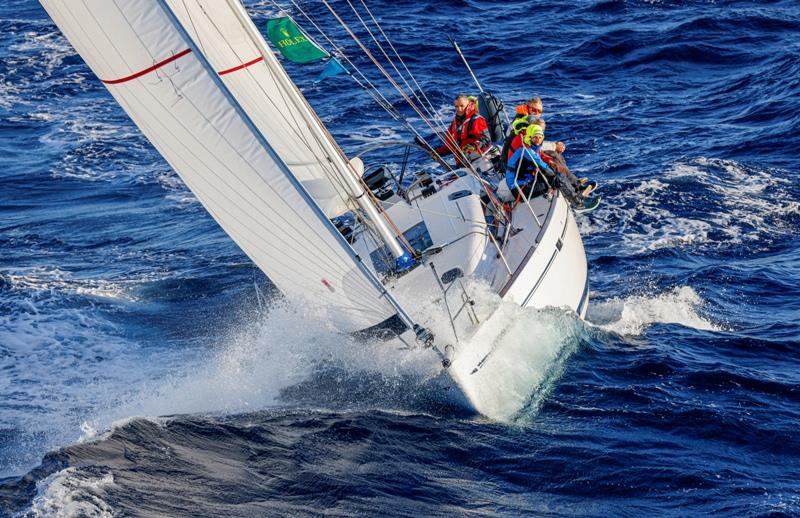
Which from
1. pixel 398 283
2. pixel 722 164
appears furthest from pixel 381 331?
pixel 722 164

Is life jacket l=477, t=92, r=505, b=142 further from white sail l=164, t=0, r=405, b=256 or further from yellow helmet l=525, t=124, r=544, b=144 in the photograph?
white sail l=164, t=0, r=405, b=256

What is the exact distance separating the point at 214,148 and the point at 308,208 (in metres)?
1.00

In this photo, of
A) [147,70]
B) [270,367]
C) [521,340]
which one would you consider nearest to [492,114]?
[521,340]

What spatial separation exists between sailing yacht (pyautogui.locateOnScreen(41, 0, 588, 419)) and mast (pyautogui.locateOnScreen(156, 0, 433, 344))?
12mm

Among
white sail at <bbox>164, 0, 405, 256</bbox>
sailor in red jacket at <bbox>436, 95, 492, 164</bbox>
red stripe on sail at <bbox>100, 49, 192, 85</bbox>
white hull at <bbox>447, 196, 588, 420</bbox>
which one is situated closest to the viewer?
red stripe on sail at <bbox>100, 49, 192, 85</bbox>

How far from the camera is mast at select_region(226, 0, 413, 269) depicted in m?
10.0

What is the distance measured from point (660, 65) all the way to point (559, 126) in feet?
11.8

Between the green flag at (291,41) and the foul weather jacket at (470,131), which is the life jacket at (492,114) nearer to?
the foul weather jacket at (470,131)

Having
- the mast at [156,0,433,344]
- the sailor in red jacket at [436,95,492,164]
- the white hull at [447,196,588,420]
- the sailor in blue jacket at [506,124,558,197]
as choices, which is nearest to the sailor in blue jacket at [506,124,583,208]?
the sailor in blue jacket at [506,124,558,197]

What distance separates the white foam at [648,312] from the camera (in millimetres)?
12258

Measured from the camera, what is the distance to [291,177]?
29.7 feet

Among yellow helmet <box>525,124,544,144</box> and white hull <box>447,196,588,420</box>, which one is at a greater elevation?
yellow helmet <box>525,124,544,144</box>

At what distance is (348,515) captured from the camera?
827 cm

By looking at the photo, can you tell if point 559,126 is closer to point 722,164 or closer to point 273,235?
point 722,164
